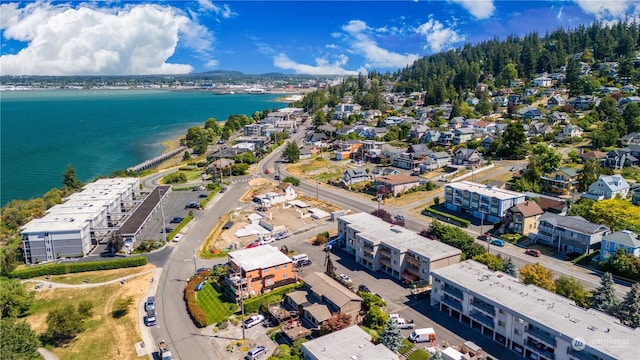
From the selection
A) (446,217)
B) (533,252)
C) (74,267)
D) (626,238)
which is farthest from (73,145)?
(626,238)

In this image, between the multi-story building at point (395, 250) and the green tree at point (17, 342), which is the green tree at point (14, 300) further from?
the multi-story building at point (395, 250)

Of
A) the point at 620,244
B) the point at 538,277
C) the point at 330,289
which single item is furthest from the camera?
the point at 620,244

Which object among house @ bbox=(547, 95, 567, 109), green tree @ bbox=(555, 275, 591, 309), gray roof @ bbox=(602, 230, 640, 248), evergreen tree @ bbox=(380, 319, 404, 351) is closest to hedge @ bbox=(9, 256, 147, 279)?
evergreen tree @ bbox=(380, 319, 404, 351)

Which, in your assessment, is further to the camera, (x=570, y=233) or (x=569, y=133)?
(x=569, y=133)

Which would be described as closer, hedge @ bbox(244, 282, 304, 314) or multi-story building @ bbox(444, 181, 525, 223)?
hedge @ bbox(244, 282, 304, 314)

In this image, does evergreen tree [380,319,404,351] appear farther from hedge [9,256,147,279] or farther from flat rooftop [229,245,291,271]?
hedge [9,256,147,279]

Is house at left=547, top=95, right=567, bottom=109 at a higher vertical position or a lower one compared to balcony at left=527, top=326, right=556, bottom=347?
higher

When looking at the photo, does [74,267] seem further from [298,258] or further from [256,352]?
[256,352]
